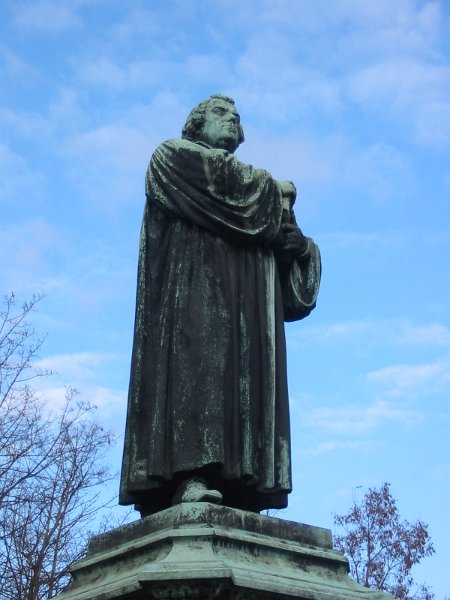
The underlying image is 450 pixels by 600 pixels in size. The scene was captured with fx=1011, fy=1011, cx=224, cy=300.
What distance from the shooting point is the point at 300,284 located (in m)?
7.21

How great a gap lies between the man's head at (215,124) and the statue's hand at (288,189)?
465 mm

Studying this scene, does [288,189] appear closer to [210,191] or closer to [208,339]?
[210,191]

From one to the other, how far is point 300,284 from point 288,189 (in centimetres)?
68

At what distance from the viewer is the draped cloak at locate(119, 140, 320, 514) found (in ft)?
19.9

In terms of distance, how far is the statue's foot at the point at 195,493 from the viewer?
567 cm

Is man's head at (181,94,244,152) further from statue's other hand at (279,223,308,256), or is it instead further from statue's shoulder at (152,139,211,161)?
statue's other hand at (279,223,308,256)

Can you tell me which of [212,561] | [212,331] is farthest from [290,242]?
[212,561]

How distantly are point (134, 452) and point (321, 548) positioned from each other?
127cm

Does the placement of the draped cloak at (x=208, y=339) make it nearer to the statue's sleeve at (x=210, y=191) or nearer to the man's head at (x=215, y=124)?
the statue's sleeve at (x=210, y=191)

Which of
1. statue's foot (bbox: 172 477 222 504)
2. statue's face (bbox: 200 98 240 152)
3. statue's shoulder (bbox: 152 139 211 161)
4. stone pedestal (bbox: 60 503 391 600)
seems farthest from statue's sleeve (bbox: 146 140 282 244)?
stone pedestal (bbox: 60 503 391 600)

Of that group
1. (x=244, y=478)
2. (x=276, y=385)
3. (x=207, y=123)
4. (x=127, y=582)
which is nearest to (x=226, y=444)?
(x=244, y=478)

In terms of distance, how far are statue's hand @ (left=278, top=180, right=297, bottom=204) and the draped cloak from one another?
0.16m

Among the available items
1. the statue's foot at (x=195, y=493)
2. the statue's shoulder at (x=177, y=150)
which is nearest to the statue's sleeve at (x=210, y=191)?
the statue's shoulder at (x=177, y=150)

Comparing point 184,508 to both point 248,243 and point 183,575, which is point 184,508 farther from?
point 248,243
